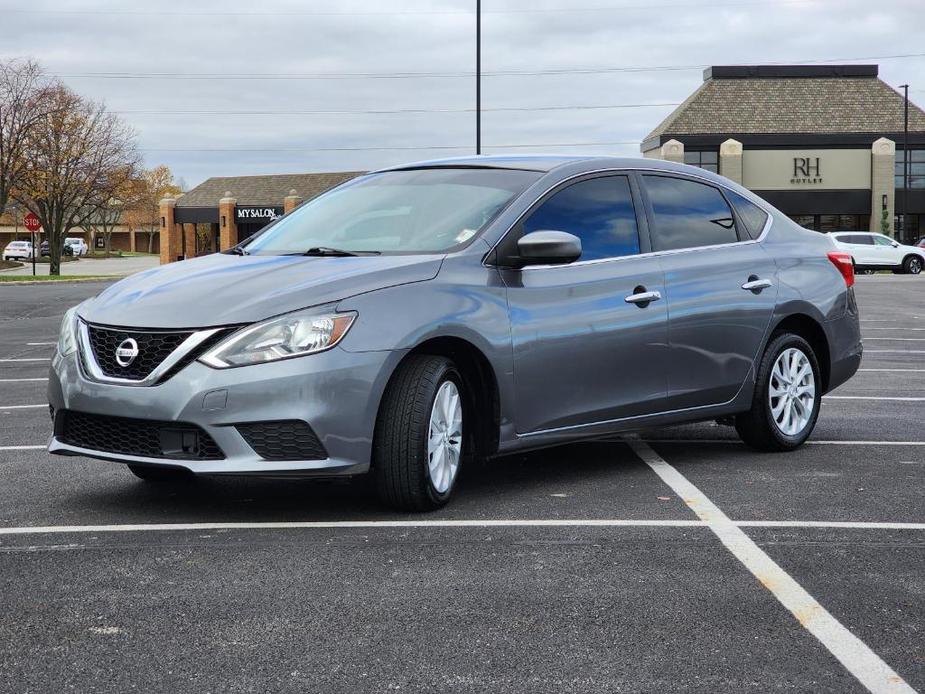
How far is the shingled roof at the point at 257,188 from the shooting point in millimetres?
81812

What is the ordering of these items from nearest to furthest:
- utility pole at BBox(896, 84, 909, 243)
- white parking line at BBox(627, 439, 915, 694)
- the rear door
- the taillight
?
1. white parking line at BBox(627, 439, 915, 694)
2. the rear door
3. the taillight
4. utility pole at BBox(896, 84, 909, 243)

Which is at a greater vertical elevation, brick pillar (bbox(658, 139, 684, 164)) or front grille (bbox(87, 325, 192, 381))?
brick pillar (bbox(658, 139, 684, 164))

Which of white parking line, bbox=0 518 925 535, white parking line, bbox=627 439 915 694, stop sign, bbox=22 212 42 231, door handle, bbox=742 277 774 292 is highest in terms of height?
stop sign, bbox=22 212 42 231

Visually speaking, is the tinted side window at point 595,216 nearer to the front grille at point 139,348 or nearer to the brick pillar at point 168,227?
the front grille at point 139,348

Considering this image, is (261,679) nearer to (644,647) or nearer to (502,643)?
(502,643)

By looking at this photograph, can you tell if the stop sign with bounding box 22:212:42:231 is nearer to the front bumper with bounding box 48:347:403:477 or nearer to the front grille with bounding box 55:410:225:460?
the front grille with bounding box 55:410:225:460

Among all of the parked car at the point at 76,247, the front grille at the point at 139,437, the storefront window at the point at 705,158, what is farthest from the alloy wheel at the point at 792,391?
the parked car at the point at 76,247

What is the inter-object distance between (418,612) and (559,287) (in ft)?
8.26

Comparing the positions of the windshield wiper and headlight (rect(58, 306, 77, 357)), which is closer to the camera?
headlight (rect(58, 306, 77, 357))

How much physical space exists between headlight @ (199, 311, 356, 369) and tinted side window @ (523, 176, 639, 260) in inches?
56.9

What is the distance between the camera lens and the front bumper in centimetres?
536

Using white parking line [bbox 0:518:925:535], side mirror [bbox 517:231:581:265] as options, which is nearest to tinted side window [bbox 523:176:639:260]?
side mirror [bbox 517:231:581:265]

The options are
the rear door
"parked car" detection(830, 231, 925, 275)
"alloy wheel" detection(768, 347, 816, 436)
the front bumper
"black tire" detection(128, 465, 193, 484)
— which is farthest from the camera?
"parked car" detection(830, 231, 925, 275)

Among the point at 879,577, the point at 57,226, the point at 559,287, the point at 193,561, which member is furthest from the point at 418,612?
the point at 57,226
